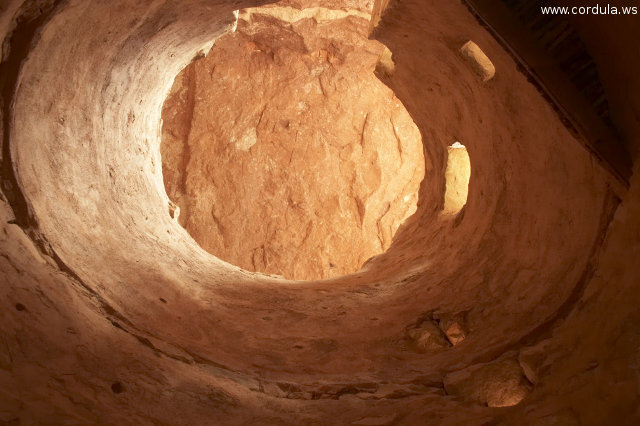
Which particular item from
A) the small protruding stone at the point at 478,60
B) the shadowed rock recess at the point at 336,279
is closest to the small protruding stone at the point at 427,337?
the shadowed rock recess at the point at 336,279

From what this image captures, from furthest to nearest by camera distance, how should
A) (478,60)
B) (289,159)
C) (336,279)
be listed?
(289,159) < (336,279) < (478,60)

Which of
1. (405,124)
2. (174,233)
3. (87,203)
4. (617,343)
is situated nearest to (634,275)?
(617,343)

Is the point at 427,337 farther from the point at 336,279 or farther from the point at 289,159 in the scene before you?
the point at 289,159

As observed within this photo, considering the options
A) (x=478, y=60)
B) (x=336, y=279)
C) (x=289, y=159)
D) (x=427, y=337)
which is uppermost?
(x=289, y=159)

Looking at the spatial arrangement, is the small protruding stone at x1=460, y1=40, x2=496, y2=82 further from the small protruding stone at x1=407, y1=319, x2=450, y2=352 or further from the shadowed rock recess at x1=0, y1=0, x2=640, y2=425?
the small protruding stone at x1=407, y1=319, x2=450, y2=352

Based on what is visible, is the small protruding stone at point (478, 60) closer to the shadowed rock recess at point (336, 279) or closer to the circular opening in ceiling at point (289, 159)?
the shadowed rock recess at point (336, 279)

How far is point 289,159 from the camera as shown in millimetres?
10602

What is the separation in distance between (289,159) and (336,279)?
5.75m

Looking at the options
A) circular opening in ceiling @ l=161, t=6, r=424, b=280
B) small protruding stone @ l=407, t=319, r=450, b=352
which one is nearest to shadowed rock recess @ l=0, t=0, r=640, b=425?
small protruding stone @ l=407, t=319, r=450, b=352

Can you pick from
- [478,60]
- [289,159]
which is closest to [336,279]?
[478,60]

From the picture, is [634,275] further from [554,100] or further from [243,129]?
[243,129]

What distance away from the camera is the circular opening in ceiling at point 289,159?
10203 mm

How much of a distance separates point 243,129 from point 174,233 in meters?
5.87

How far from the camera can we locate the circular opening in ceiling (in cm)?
1020
